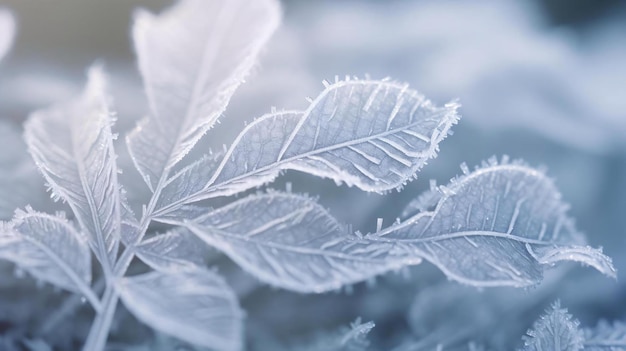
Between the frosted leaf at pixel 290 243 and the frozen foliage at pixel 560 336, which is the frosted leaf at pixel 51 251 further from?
the frozen foliage at pixel 560 336

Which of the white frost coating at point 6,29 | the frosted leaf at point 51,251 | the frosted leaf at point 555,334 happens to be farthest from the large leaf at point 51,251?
the frosted leaf at point 555,334

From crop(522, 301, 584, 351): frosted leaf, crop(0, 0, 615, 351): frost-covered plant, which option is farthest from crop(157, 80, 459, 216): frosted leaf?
crop(522, 301, 584, 351): frosted leaf

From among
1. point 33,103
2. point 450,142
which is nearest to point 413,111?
point 450,142

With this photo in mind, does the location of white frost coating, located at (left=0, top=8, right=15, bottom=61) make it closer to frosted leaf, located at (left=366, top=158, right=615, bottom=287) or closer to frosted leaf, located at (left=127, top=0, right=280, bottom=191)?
frosted leaf, located at (left=127, top=0, right=280, bottom=191)

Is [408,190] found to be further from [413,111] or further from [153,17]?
[153,17]

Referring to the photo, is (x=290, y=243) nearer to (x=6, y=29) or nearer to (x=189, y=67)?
(x=189, y=67)

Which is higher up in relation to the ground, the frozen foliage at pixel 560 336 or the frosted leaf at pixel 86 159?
the frozen foliage at pixel 560 336

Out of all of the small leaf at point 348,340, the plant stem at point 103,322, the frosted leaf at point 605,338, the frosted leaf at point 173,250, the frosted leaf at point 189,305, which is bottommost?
the plant stem at point 103,322

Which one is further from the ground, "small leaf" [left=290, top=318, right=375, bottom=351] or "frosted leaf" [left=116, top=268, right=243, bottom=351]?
"small leaf" [left=290, top=318, right=375, bottom=351]
